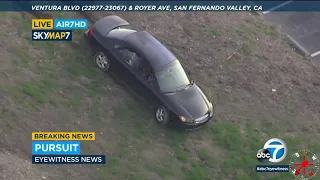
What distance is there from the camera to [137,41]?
1404 centimetres

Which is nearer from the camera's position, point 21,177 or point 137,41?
point 21,177

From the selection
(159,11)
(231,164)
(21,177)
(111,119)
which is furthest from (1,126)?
(159,11)

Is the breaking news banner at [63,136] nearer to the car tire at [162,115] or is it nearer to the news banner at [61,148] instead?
the news banner at [61,148]

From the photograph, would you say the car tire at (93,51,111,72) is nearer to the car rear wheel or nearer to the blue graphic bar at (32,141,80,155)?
the car rear wheel

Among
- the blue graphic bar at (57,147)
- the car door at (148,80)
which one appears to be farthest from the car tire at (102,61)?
the blue graphic bar at (57,147)

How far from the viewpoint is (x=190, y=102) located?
44.8ft

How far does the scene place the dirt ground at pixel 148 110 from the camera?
41.0 feet

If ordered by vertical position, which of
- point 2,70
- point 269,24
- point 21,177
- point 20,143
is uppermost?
point 269,24

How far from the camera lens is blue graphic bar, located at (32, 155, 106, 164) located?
38.7 feet

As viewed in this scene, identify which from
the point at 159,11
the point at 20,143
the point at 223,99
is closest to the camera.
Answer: the point at 20,143

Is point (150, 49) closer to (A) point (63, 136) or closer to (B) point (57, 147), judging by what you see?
(A) point (63, 136)

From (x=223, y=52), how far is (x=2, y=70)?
7.73 meters

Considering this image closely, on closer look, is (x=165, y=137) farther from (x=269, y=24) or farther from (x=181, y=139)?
(x=269, y=24)

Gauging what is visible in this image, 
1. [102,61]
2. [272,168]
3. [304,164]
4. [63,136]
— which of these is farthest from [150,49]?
[304,164]
